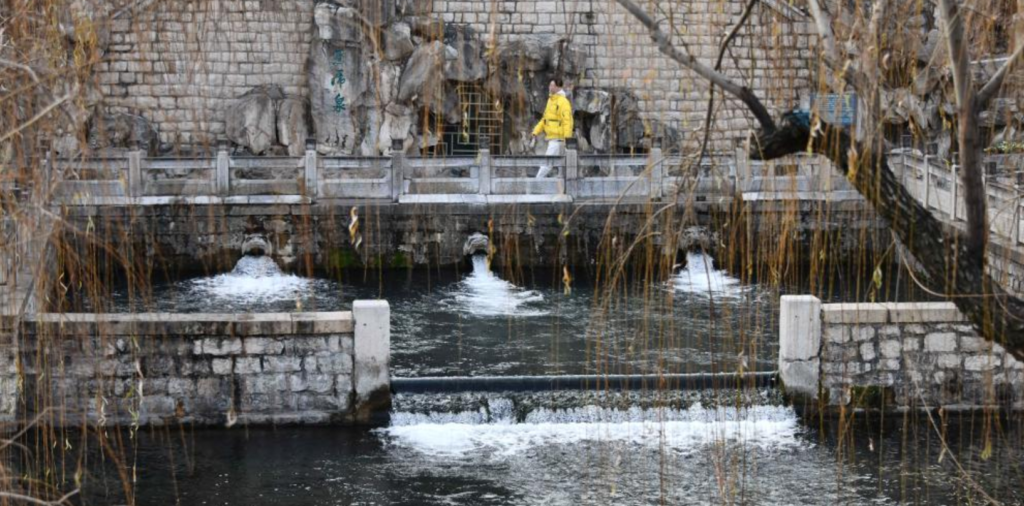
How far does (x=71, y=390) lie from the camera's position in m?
12.2

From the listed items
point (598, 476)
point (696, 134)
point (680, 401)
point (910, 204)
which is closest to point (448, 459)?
point (598, 476)

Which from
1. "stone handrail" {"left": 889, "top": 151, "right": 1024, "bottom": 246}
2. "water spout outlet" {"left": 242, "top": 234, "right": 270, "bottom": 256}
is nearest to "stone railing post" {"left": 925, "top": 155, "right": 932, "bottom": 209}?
"stone handrail" {"left": 889, "top": 151, "right": 1024, "bottom": 246}

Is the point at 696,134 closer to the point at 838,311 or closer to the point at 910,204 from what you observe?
the point at 910,204

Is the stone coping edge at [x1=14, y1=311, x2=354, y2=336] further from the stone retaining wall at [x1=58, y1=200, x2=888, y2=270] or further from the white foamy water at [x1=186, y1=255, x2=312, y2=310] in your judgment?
the stone retaining wall at [x1=58, y1=200, x2=888, y2=270]

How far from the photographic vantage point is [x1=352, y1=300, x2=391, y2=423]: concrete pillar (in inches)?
500

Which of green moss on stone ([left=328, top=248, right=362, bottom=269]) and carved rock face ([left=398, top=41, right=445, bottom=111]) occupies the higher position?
carved rock face ([left=398, top=41, right=445, bottom=111])

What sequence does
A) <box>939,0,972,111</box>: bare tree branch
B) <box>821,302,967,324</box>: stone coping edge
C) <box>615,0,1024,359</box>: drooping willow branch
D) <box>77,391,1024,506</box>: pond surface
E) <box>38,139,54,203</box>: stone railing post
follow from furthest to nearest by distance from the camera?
1. <box>821,302,967,324</box>: stone coping edge
2. <box>77,391,1024,506</box>: pond surface
3. <box>38,139,54,203</box>: stone railing post
4. <box>615,0,1024,359</box>: drooping willow branch
5. <box>939,0,972,111</box>: bare tree branch

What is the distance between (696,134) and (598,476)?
4.82 meters

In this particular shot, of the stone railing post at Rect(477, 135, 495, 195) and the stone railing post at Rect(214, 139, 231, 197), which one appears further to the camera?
the stone railing post at Rect(477, 135, 495, 195)

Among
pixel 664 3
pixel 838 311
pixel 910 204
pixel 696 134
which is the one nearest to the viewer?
pixel 910 204

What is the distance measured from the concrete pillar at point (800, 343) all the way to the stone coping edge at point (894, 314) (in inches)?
5.8

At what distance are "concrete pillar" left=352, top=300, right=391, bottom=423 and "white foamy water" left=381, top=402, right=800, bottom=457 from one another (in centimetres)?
24

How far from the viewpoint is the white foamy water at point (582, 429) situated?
12547mm

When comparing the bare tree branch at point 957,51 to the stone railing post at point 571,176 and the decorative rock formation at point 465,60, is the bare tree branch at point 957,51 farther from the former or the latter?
the decorative rock formation at point 465,60
